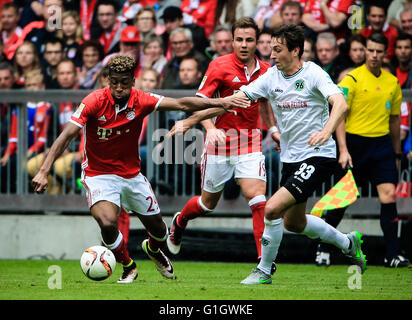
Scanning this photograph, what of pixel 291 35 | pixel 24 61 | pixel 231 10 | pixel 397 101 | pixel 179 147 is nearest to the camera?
pixel 291 35

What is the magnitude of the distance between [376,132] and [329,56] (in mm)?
1893

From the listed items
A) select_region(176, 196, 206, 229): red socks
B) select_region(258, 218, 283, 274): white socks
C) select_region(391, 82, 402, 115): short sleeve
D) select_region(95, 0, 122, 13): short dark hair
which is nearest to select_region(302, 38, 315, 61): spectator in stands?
select_region(391, 82, 402, 115): short sleeve

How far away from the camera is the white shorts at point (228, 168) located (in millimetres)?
9820

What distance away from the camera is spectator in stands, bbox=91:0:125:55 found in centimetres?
1451

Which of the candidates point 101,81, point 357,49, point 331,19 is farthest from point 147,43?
point 357,49

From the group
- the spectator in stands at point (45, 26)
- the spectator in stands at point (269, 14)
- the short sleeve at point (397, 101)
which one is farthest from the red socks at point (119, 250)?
the spectator in stands at point (45, 26)

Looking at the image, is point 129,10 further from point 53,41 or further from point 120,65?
point 120,65

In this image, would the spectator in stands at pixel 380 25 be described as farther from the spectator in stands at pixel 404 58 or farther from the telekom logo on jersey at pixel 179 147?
the telekom logo on jersey at pixel 179 147

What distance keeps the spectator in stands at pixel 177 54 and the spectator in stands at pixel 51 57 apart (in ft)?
6.67

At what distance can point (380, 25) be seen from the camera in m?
12.9

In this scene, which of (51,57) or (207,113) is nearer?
(207,113)

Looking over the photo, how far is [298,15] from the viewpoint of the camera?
1305 centimetres

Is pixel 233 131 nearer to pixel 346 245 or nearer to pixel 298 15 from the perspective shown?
pixel 346 245
